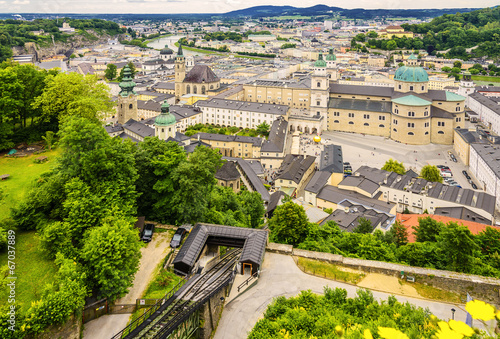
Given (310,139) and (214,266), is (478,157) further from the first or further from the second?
(214,266)

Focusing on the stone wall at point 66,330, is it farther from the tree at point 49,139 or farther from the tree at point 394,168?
the tree at point 394,168

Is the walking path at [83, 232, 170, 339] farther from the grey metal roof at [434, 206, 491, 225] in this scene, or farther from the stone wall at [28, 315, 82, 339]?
the grey metal roof at [434, 206, 491, 225]

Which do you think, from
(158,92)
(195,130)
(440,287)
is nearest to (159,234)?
(440,287)

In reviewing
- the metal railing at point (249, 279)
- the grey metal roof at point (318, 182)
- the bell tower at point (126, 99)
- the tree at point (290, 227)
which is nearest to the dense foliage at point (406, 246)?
the tree at point (290, 227)

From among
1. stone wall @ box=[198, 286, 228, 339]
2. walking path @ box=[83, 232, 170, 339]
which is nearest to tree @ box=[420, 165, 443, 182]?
walking path @ box=[83, 232, 170, 339]

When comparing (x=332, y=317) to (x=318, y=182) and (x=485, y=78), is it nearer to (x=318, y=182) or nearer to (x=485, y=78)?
(x=318, y=182)

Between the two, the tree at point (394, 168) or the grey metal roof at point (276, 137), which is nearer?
the tree at point (394, 168)

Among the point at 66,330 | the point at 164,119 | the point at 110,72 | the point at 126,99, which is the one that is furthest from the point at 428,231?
the point at 110,72
